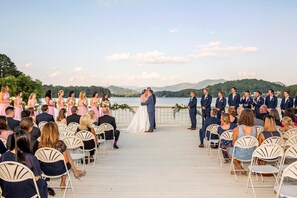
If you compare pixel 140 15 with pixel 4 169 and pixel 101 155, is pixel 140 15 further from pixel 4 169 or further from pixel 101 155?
pixel 4 169

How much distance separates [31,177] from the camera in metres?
3.68

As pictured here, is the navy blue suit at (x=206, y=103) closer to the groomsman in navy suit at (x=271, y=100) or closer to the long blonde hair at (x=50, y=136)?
the groomsman in navy suit at (x=271, y=100)

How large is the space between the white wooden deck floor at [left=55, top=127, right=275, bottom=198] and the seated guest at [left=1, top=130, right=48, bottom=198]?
4.33ft

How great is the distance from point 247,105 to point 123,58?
79.4ft

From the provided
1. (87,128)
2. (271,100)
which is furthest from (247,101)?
(87,128)

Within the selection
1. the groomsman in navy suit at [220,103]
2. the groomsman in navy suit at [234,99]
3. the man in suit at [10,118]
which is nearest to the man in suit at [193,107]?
the groomsman in navy suit at [220,103]

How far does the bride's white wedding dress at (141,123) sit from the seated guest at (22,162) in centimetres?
913

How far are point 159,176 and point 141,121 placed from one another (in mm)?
7031

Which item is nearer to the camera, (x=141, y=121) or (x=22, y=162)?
(x=22, y=162)

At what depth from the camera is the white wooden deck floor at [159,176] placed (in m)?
5.18

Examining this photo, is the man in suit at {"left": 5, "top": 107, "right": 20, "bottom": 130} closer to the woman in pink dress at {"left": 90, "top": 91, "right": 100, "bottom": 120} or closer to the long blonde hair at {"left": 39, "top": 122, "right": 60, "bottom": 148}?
the long blonde hair at {"left": 39, "top": 122, "right": 60, "bottom": 148}

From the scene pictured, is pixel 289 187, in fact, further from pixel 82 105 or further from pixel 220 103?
pixel 82 105

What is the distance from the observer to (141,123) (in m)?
13.1

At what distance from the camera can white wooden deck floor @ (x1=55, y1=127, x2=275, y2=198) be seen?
17.0 feet
